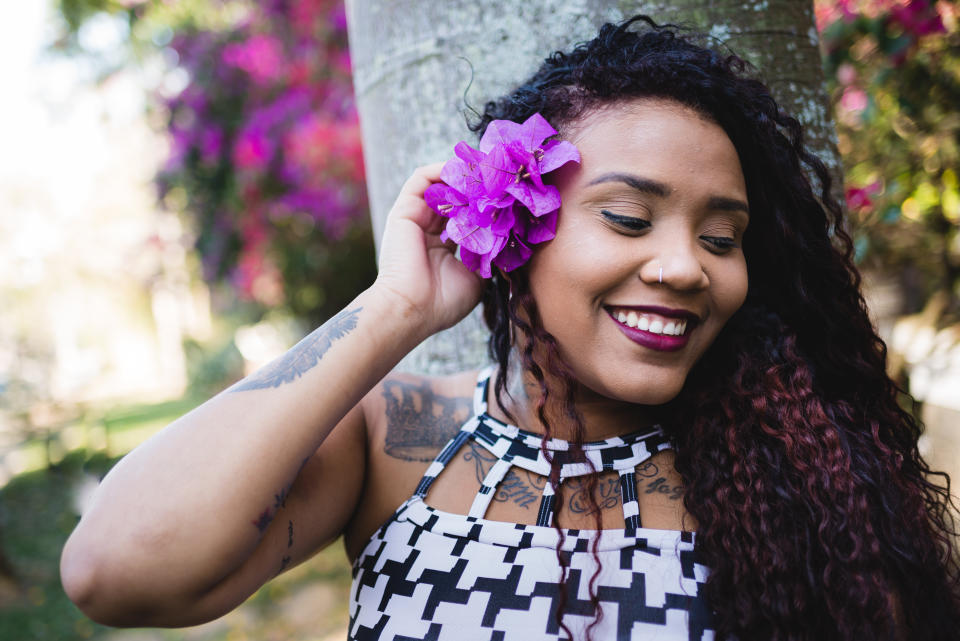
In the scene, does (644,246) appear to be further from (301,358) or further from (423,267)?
(301,358)

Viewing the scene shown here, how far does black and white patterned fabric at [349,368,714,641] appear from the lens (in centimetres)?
147

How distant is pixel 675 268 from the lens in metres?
1.51

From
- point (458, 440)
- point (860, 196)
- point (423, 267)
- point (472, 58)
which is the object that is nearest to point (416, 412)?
point (458, 440)

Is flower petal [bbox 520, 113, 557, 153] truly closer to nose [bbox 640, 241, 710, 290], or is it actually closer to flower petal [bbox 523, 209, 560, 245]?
flower petal [bbox 523, 209, 560, 245]

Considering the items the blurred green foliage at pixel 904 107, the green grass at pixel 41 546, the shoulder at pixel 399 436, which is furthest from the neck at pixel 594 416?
the green grass at pixel 41 546

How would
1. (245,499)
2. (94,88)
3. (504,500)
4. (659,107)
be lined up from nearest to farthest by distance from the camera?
(245,499)
(659,107)
(504,500)
(94,88)

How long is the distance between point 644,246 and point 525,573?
2.57 feet

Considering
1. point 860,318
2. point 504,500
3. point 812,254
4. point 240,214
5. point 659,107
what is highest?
point 659,107

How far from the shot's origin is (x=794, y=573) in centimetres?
149

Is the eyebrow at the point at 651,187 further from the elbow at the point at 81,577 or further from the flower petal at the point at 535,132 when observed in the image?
the elbow at the point at 81,577

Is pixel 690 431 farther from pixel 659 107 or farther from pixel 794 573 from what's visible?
pixel 659 107

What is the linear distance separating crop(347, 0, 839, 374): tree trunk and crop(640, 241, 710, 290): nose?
76cm

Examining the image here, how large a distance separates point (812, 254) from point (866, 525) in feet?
2.26

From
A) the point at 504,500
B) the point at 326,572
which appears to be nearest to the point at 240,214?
the point at 326,572
